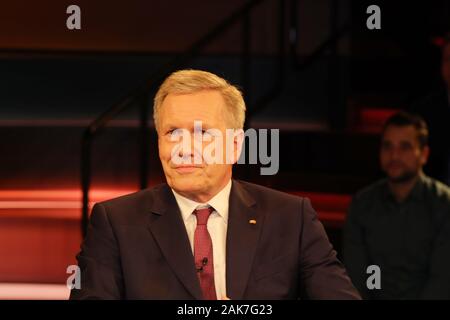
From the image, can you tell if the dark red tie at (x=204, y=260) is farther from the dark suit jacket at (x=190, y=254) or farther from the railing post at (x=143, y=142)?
the railing post at (x=143, y=142)

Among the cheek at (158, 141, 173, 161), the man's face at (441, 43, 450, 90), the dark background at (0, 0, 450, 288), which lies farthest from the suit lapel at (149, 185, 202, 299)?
the dark background at (0, 0, 450, 288)

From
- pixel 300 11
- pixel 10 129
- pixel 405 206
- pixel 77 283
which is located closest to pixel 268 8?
pixel 300 11

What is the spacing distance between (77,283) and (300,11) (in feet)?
16.1

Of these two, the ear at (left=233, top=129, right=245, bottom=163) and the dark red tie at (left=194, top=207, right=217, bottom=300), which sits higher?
the ear at (left=233, top=129, right=245, bottom=163)

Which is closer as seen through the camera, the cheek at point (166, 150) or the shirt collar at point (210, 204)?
the cheek at point (166, 150)

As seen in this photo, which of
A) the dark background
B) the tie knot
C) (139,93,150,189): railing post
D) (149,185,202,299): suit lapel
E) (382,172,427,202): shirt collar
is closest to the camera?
(149,185,202,299): suit lapel

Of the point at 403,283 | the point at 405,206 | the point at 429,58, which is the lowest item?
the point at 403,283

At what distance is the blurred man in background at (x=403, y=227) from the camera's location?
340cm

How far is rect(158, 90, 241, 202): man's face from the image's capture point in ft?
5.74

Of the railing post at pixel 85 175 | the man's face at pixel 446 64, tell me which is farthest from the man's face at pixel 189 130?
the railing post at pixel 85 175

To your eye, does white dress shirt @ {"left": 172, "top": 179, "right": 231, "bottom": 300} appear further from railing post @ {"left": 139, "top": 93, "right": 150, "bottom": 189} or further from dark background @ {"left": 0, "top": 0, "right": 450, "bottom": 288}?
dark background @ {"left": 0, "top": 0, "right": 450, "bottom": 288}

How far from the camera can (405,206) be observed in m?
3.54
